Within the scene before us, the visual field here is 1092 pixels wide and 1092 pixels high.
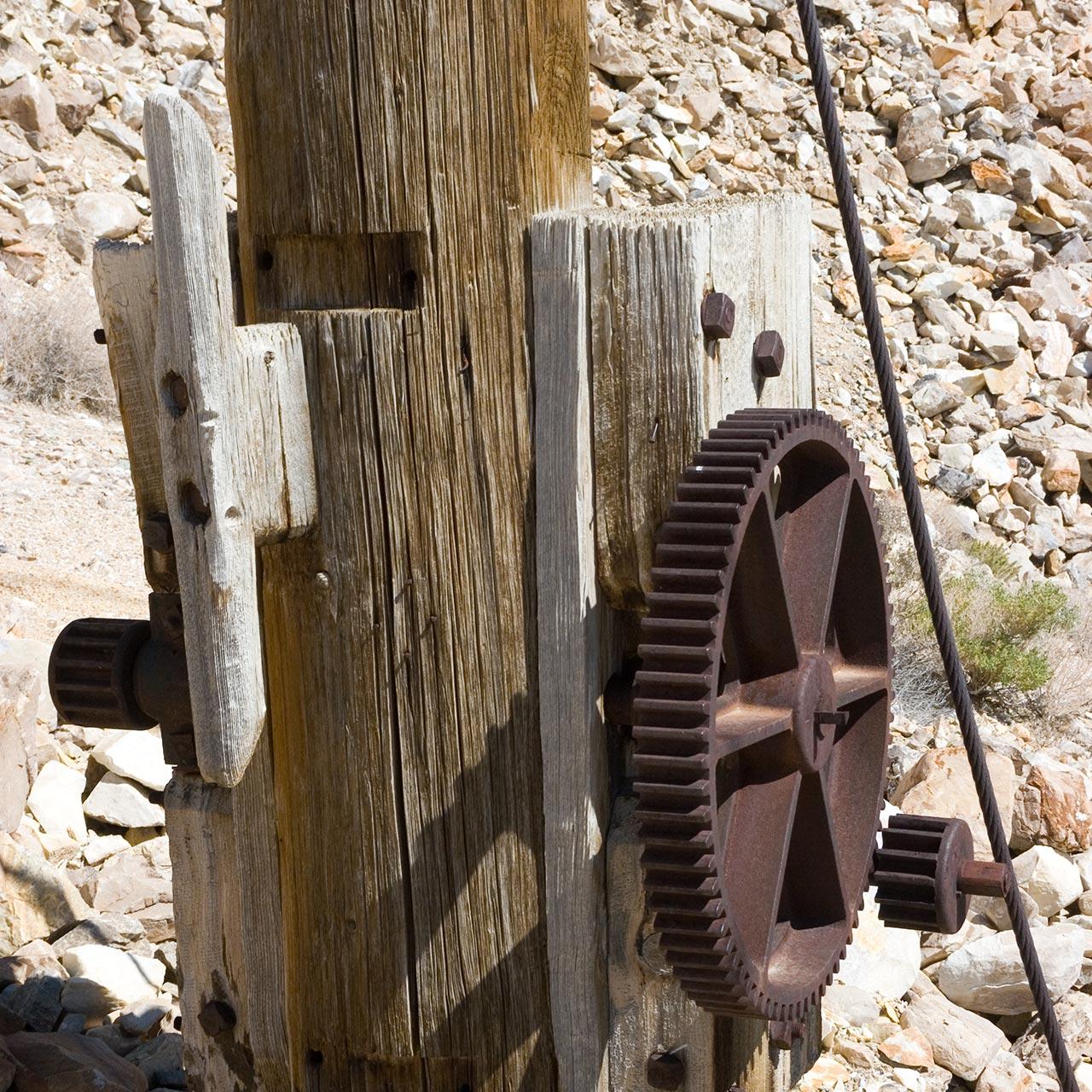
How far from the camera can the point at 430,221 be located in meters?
1.96

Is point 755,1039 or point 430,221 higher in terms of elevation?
point 430,221

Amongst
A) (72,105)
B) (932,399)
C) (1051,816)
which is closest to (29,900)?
(1051,816)

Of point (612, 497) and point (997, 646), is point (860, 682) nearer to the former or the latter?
point (612, 497)

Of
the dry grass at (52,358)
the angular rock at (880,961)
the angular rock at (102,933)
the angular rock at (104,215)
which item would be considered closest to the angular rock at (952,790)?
the angular rock at (880,961)

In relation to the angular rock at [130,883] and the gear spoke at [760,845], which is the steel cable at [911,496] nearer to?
the gear spoke at [760,845]

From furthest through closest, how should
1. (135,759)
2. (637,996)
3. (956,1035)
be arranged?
1. (135,759)
2. (956,1035)
3. (637,996)

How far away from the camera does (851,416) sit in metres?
8.95

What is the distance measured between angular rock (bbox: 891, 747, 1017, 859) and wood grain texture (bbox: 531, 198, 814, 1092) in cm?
277

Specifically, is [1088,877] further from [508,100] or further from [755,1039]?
[508,100]

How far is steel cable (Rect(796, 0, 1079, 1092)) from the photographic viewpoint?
2.40 meters

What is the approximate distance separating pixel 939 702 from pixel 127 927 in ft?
11.9

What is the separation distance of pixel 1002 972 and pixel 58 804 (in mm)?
2642

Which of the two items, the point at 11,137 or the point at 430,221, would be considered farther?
the point at 11,137

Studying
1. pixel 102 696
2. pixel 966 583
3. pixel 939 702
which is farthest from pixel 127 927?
pixel 966 583
